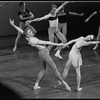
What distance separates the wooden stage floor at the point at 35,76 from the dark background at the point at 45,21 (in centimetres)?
323

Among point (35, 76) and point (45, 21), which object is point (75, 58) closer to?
point (35, 76)

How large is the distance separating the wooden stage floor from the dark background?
3.23 metres

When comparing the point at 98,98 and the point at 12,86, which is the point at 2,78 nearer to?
the point at 12,86

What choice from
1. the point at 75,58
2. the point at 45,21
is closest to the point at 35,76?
the point at 75,58

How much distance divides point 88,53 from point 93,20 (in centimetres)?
771

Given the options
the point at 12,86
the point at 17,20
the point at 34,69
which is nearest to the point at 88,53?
the point at 34,69

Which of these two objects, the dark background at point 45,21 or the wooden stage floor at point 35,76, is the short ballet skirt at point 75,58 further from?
the dark background at point 45,21

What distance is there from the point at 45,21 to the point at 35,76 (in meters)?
9.21

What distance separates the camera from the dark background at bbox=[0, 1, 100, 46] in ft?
54.5

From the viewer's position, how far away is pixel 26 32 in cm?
753

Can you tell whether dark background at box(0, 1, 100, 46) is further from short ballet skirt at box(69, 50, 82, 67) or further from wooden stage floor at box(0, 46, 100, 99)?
short ballet skirt at box(69, 50, 82, 67)

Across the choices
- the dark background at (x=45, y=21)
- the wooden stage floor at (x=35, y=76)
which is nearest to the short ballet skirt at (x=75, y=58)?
the wooden stage floor at (x=35, y=76)

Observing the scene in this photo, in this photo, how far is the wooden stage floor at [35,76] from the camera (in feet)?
25.0

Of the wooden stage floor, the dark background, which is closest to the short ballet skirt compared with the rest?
the wooden stage floor
